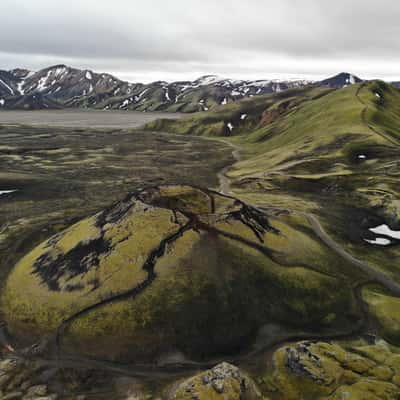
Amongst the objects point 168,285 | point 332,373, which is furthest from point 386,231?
point 168,285

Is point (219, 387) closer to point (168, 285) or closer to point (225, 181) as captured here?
point (168, 285)

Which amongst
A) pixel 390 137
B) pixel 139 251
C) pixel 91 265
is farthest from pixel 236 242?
pixel 390 137

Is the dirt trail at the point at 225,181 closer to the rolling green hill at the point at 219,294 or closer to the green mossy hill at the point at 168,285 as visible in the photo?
the rolling green hill at the point at 219,294

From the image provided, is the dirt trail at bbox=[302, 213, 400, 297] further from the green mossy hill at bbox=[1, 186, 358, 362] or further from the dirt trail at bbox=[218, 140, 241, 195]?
the dirt trail at bbox=[218, 140, 241, 195]

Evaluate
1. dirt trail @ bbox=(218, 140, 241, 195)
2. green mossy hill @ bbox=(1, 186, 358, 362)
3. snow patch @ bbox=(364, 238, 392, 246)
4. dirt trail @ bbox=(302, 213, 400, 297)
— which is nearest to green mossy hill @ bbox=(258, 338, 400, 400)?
green mossy hill @ bbox=(1, 186, 358, 362)

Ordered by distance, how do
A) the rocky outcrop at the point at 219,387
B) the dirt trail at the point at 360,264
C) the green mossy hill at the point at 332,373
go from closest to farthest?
the rocky outcrop at the point at 219,387
the green mossy hill at the point at 332,373
the dirt trail at the point at 360,264

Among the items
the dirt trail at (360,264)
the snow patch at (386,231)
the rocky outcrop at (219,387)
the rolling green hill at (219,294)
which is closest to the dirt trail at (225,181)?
the rolling green hill at (219,294)
